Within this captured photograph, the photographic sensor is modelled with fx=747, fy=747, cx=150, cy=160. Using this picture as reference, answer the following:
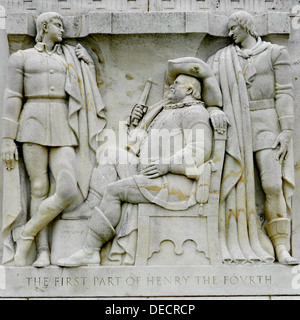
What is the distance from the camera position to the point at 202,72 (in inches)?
355

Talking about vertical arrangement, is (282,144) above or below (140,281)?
above

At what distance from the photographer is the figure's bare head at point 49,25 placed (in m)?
9.07

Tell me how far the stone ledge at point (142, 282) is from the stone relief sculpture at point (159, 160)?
19cm

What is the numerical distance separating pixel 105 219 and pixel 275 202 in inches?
80.4

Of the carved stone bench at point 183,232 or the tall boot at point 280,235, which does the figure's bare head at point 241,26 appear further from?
the tall boot at point 280,235

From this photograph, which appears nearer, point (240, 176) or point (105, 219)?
point (105, 219)

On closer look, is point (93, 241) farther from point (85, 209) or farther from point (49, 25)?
point (49, 25)

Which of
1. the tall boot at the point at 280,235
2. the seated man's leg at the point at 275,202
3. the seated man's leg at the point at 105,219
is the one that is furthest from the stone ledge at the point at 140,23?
the tall boot at the point at 280,235

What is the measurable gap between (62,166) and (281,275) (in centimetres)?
289

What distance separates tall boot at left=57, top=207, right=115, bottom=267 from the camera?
8741 mm

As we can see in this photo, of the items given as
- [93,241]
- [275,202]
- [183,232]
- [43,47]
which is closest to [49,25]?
[43,47]

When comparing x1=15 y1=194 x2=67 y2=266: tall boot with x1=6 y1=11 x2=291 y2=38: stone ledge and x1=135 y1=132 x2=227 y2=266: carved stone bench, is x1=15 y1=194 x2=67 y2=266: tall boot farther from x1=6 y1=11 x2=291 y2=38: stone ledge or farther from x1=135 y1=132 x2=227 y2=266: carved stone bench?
x1=6 y1=11 x2=291 y2=38: stone ledge

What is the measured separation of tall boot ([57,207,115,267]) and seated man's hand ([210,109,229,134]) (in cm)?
171

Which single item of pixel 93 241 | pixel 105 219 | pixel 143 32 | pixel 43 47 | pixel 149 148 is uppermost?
pixel 143 32
